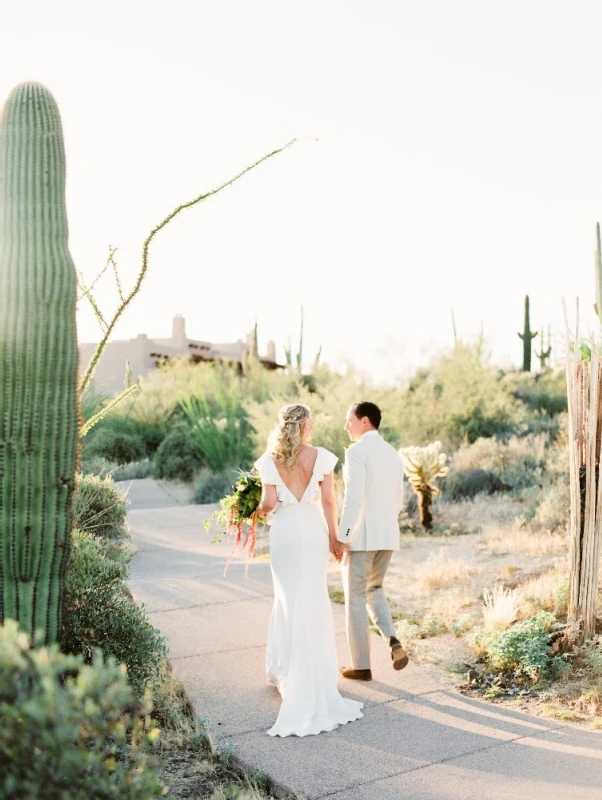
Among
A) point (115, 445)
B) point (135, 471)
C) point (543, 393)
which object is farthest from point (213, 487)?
point (543, 393)

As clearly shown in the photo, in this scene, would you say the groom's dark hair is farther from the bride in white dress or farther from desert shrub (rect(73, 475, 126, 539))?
desert shrub (rect(73, 475, 126, 539))

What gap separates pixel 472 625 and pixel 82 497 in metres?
4.70

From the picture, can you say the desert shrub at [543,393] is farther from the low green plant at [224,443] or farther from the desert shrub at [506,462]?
the low green plant at [224,443]

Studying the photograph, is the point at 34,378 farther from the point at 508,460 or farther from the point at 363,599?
the point at 508,460

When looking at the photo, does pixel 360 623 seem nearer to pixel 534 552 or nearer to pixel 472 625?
pixel 472 625

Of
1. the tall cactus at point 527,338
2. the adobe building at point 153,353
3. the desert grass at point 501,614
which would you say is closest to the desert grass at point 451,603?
the desert grass at point 501,614

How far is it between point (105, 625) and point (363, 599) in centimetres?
173

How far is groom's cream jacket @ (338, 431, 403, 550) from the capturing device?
600 cm

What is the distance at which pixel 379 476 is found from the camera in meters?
6.06

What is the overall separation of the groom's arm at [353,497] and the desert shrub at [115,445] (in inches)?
709

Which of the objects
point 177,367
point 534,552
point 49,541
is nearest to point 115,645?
point 49,541

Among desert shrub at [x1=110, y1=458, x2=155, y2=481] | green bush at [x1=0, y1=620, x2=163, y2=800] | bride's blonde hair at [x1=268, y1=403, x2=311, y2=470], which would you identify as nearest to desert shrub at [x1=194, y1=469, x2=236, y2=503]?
desert shrub at [x1=110, y1=458, x2=155, y2=481]

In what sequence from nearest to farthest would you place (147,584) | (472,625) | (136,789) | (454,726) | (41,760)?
(41,760) → (136,789) → (454,726) → (472,625) → (147,584)

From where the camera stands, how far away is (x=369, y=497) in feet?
19.9
